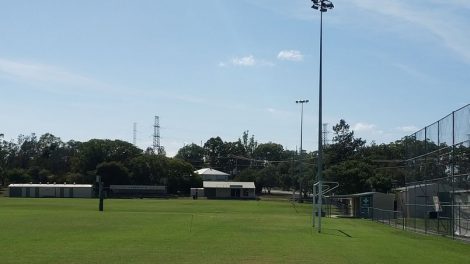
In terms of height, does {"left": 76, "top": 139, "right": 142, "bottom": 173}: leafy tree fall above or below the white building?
above

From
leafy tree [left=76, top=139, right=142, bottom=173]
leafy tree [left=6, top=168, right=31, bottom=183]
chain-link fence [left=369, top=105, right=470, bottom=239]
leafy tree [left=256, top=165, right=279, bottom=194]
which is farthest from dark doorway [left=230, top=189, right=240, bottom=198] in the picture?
chain-link fence [left=369, top=105, right=470, bottom=239]

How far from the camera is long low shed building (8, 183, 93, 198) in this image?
454 feet

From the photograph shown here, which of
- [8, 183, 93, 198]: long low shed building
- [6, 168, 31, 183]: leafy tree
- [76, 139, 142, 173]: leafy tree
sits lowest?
[8, 183, 93, 198]: long low shed building

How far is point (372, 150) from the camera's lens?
161 metres

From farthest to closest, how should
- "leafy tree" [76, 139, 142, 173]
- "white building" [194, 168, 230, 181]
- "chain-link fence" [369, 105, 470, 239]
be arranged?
1. "white building" [194, 168, 230, 181]
2. "leafy tree" [76, 139, 142, 173]
3. "chain-link fence" [369, 105, 470, 239]

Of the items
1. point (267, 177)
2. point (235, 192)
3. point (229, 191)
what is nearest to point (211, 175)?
point (267, 177)

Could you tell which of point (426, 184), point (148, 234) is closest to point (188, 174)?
point (426, 184)

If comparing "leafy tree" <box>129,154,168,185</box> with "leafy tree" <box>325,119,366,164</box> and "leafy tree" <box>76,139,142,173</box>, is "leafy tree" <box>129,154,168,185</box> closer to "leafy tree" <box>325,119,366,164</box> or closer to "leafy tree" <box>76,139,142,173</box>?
"leafy tree" <box>76,139,142,173</box>

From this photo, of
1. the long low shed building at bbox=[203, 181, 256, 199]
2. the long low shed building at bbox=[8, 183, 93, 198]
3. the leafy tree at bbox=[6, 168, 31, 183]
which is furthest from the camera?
the leafy tree at bbox=[6, 168, 31, 183]

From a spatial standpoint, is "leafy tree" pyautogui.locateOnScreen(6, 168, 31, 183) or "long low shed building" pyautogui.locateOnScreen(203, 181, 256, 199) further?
"leafy tree" pyautogui.locateOnScreen(6, 168, 31, 183)

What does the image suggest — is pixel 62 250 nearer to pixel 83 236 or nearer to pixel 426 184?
pixel 83 236

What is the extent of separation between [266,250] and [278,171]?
169122 millimetres

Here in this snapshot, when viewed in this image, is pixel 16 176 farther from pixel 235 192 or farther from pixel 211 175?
pixel 235 192

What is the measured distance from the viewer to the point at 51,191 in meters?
140
